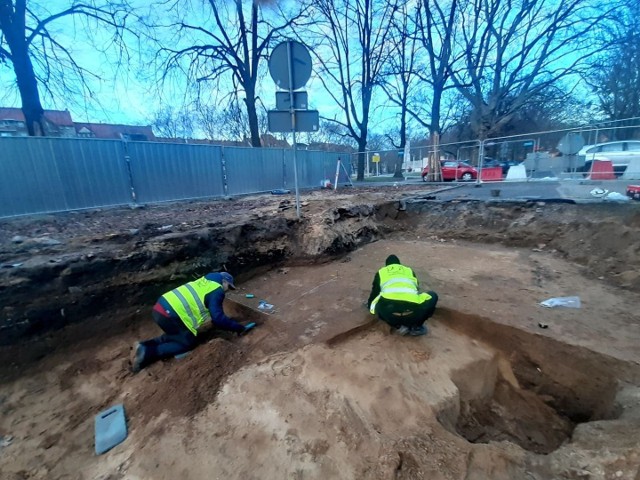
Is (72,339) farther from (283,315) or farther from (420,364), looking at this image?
(420,364)

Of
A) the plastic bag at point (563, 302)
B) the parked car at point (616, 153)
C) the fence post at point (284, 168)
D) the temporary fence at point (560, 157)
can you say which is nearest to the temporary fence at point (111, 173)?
the fence post at point (284, 168)

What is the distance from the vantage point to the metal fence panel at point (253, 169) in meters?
10.5

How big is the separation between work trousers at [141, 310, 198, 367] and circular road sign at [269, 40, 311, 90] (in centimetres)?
411

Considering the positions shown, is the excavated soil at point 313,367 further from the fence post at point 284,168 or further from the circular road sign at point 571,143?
the fence post at point 284,168

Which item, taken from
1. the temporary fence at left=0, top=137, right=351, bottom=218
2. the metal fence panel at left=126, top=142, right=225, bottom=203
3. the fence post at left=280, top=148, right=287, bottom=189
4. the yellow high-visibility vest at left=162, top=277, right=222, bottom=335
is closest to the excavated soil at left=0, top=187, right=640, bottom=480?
the yellow high-visibility vest at left=162, top=277, right=222, bottom=335

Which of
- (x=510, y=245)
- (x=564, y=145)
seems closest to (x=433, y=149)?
(x=564, y=145)

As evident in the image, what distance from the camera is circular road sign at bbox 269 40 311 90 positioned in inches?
195

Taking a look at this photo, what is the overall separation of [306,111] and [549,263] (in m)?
5.06

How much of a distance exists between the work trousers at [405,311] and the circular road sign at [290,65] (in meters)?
4.01

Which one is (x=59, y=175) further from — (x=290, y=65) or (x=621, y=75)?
(x=621, y=75)

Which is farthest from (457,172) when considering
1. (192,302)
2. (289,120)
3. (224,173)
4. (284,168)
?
(192,302)

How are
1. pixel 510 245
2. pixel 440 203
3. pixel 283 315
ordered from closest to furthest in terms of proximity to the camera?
1. pixel 283 315
2. pixel 510 245
3. pixel 440 203

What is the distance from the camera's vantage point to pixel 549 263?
5227 millimetres

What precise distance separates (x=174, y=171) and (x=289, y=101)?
5.29 metres
